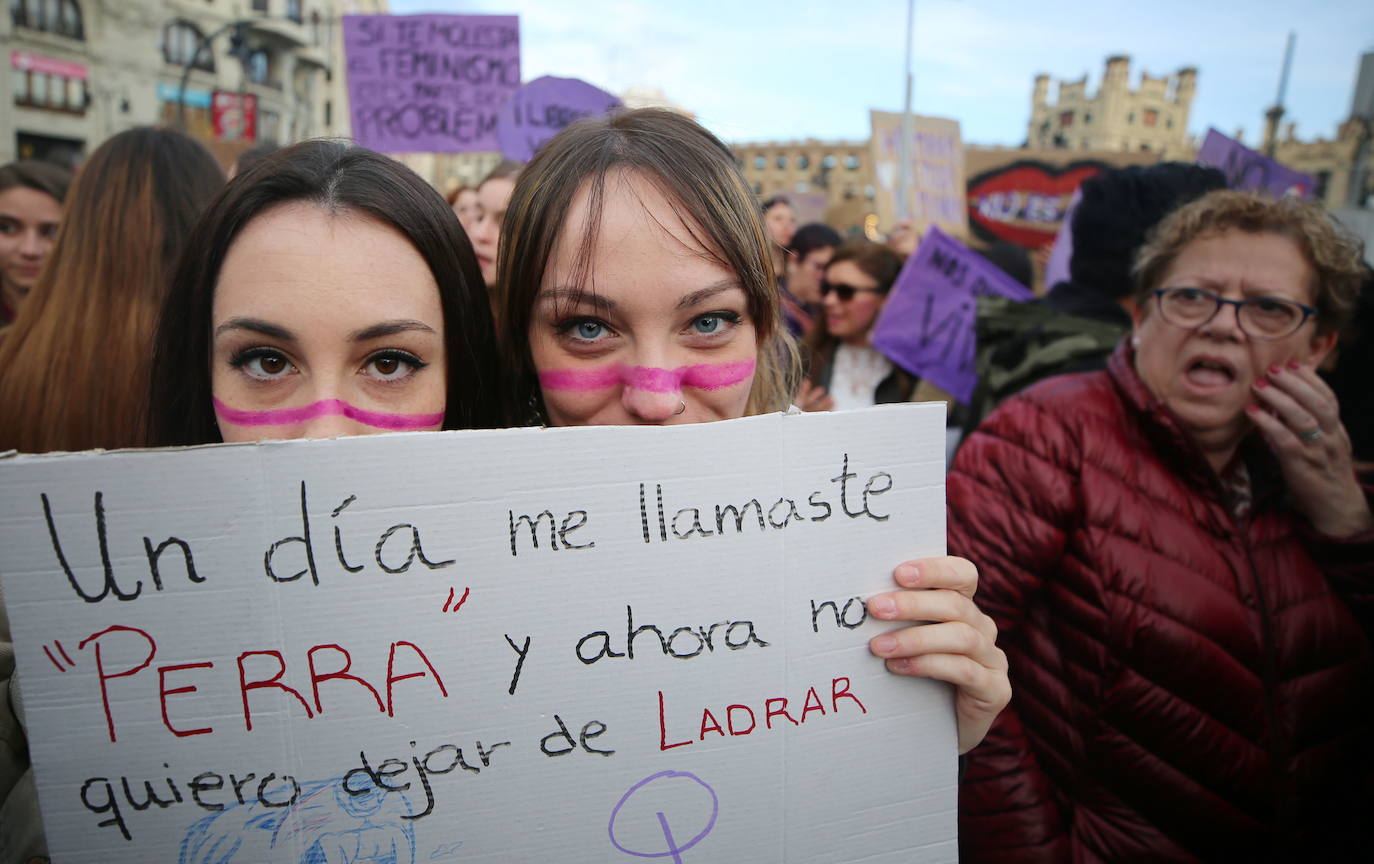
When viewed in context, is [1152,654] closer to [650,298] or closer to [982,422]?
[982,422]

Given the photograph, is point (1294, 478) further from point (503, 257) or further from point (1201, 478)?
point (503, 257)

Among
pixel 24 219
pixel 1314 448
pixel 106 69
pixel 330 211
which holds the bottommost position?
pixel 1314 448

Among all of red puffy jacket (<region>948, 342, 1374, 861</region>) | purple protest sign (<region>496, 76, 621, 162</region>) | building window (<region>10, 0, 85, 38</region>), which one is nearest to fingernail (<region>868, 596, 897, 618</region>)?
red puffy jacket (<region>948, 342, 1374, 861</region>)

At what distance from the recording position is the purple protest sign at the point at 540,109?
4.16m

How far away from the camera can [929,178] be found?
5.61 metres

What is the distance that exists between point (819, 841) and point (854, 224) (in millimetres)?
10398

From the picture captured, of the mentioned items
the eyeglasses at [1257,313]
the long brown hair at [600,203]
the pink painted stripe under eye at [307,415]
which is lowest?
the pink painted stripe under eye at [307,415]

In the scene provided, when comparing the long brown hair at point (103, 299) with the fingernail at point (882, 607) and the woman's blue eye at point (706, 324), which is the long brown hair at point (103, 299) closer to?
the woman's blue eye at point (706, 324)

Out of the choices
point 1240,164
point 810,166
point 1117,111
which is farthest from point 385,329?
point 1117,111

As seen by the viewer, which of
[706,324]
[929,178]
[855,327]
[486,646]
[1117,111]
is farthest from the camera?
[1117,111]

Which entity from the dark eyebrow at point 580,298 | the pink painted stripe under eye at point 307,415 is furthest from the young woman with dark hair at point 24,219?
the dark eyebrow at point 580,298

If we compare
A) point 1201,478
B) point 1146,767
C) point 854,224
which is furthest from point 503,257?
point 854,224

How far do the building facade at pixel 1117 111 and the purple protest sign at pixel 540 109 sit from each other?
76507mm

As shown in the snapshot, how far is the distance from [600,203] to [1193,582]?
5.47ft
